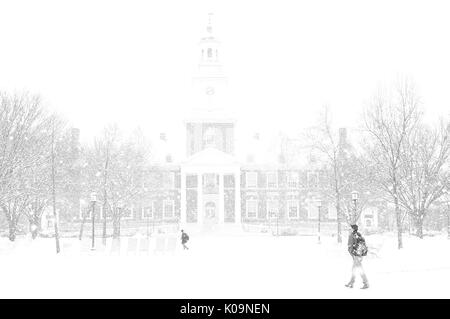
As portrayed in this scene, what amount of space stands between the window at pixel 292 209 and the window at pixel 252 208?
367 cm

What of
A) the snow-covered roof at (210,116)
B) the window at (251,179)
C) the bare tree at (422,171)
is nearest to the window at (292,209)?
the window at (251,179)

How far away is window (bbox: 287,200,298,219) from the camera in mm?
58438

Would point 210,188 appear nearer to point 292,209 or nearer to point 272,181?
point 272,181

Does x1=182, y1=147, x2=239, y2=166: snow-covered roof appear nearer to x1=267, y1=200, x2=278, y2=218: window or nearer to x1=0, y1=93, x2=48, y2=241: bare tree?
x1=267, y1=200, x2=278, y2=218: window

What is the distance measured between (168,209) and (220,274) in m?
41.9

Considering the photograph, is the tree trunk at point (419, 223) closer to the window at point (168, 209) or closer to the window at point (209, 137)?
the window at point (168, 209)

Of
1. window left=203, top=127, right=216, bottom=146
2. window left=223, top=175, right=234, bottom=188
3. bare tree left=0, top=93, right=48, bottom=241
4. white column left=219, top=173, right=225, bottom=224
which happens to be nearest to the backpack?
bare tree left=0, top=93, right=48, bottom=241

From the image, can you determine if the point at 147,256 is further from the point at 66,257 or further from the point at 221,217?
the point at 221,217

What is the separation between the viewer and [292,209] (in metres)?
58.6

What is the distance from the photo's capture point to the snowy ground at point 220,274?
13.3 metres

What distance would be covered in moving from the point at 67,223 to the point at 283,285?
42249mm

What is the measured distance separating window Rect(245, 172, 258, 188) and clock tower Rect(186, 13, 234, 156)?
3500 millimetres
